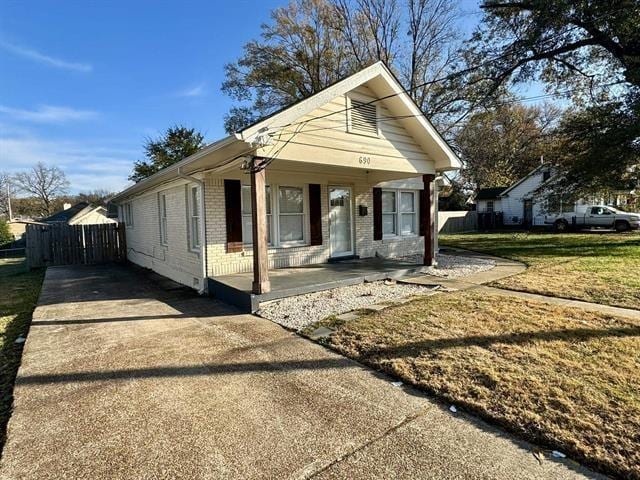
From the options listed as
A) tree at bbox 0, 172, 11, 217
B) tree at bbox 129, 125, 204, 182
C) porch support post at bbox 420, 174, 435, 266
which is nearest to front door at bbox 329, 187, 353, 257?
porch support post at bbox 420, 174, 435, 266

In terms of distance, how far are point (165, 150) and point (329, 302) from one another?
960 inches

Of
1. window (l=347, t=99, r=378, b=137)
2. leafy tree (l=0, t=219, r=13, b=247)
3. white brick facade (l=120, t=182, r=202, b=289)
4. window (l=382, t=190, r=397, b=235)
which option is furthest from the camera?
leafy tree (l=0, t=219, r=13, b=247)

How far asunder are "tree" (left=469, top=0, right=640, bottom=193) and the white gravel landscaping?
8780 mm

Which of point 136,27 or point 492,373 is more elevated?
point 136,27

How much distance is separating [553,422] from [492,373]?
0.76 metres

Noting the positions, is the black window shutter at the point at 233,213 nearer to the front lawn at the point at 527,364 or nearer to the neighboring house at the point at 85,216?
the front lawn at the point at 527,364

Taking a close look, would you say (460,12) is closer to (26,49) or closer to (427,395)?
(26,49)

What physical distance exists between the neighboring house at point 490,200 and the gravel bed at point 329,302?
28.0 meters

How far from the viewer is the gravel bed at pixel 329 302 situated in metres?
5.57

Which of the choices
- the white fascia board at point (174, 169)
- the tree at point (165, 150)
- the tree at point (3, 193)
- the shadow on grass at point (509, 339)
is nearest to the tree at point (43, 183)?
the tree at point (3, 193)

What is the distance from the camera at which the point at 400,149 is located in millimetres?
8422

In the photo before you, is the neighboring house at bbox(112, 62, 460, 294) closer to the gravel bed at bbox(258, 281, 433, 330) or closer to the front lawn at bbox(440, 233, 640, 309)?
the gravel bed at bbox(258, 281, 433, 330)

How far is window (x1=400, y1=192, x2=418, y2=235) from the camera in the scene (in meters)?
12.0

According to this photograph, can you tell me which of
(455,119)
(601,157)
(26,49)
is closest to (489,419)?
(601,157)
